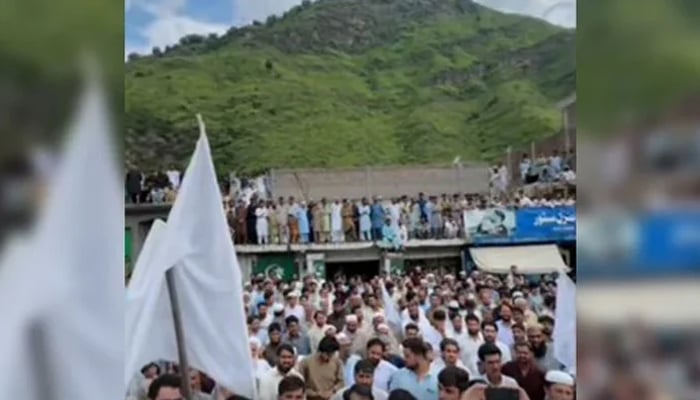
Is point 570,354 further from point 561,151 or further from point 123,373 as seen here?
point 123,373

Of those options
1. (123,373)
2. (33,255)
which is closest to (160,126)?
(33,255)

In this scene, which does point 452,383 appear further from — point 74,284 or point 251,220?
point 74,284

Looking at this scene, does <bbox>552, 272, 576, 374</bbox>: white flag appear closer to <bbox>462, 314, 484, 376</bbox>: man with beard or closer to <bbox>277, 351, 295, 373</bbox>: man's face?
<bbox>462, 314, 484, 376</bbox>: man with beard

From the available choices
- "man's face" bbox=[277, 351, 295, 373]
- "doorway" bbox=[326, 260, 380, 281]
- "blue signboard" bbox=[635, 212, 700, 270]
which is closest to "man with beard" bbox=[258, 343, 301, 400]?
"man's face" bbox=[277, 351, 295, 373]

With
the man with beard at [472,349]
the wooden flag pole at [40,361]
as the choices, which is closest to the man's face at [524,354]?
the man with beard at [472,349]

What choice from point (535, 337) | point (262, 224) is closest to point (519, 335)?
point (535, 337)
